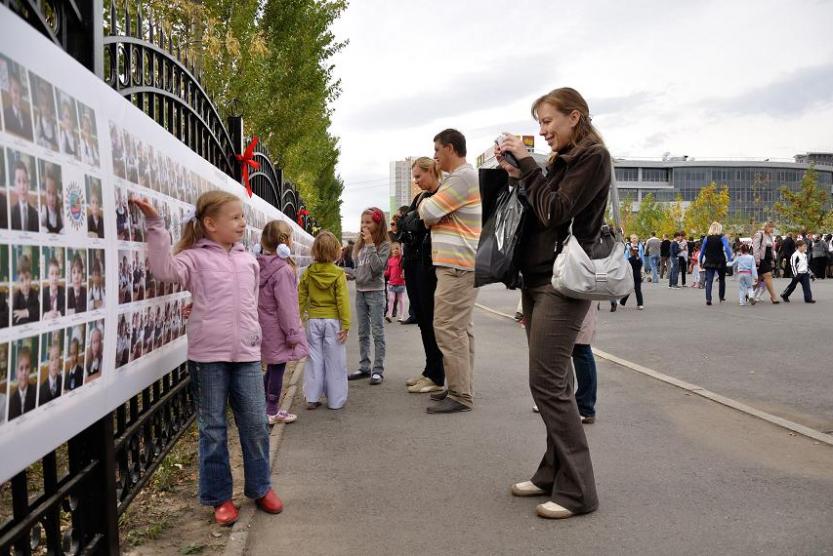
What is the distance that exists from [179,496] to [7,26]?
2743 mm

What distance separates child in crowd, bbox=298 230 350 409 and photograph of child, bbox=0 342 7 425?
161 inches

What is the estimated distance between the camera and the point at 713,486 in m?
4.02

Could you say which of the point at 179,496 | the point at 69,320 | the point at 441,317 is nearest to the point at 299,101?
Result: the point at 441,317

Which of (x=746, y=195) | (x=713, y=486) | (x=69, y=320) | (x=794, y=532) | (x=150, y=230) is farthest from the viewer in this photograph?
(x=746, y=195)

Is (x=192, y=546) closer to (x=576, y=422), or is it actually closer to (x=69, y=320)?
(x=69, y=320)

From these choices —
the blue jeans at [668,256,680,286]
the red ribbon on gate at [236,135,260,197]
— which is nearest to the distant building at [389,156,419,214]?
the blue jeans at [668,256,680,286]

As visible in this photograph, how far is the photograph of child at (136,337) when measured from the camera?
10.3 ft

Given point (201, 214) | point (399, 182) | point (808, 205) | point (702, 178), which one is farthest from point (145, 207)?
point (399, 182)

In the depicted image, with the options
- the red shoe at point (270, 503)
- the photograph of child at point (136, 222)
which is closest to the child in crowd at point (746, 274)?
the red shoe at point (270, 503)

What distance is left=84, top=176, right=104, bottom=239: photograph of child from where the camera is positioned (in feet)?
8.50

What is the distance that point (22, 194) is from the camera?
212cm

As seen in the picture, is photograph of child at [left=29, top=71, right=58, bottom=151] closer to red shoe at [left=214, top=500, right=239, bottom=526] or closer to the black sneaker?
red shoe at [left=214, top=500, right=239, bottom=526]

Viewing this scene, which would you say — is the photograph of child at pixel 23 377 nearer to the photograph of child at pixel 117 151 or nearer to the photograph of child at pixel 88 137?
the photograph of child at pixel 88 137

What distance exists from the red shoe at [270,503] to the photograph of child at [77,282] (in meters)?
1.57
